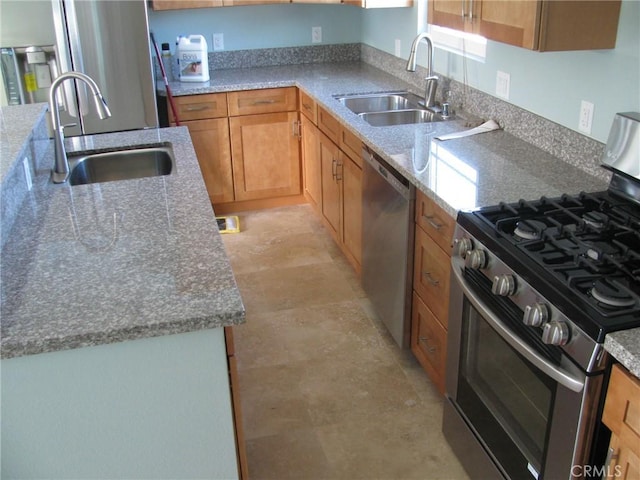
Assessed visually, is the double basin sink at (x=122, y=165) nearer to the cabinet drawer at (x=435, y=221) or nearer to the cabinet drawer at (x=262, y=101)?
the cabinet drawer at (x=435, y=221)

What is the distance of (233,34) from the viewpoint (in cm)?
436

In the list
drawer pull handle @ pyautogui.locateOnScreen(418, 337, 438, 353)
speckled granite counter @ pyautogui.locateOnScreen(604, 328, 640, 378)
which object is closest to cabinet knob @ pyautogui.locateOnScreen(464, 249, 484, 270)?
speckled granite counter @ pyautogui.locateOnScreen(604, 328, 640, 378)

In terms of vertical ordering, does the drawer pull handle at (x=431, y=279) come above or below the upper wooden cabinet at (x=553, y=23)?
below

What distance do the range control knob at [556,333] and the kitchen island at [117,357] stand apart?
2.33 feet

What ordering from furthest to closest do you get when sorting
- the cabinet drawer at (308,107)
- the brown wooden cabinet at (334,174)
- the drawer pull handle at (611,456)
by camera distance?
1. the cabinet drawer at (308,107)
2. the brown wooden cabinet at (334,174)
3. the drawer pull handle at (611,456)

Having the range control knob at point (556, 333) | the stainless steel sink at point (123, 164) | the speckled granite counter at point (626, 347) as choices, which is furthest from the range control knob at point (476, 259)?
the stainless steel sink at point (123, 164)

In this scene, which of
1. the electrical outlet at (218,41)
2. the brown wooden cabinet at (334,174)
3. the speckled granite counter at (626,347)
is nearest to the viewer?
the speckled granite counter at (626,347)

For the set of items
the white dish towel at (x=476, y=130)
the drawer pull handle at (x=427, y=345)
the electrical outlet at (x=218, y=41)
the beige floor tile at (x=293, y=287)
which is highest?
the electrical outlet at (x=218, y=41)

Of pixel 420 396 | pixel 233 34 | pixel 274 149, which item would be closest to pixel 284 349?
pixel 420 396

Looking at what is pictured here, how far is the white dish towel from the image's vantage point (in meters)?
2.74

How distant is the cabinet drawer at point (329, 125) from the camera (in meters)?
3.34

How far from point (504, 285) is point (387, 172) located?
1033mm

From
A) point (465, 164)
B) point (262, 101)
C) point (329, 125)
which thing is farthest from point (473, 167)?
point (262, 101)

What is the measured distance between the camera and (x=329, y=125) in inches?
137
